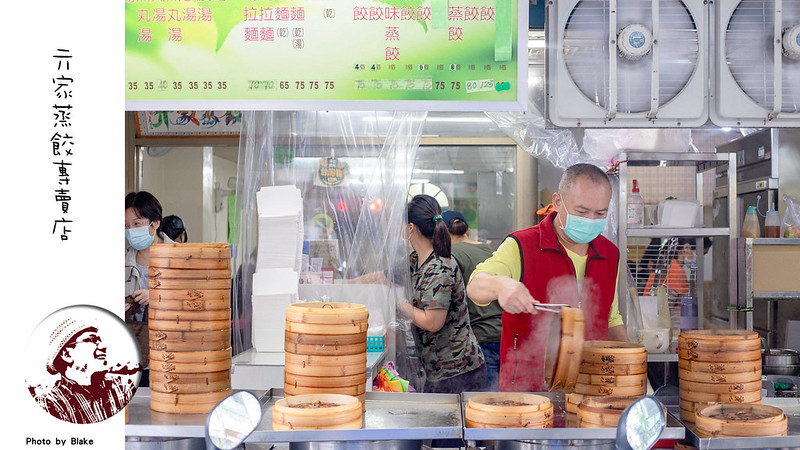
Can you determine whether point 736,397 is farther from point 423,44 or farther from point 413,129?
point 413,129

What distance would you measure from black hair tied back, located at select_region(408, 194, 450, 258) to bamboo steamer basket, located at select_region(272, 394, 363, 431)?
189cm

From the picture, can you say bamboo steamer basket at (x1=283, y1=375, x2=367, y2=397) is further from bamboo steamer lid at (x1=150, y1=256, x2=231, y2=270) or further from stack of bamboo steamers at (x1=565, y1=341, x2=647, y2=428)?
stack of bamboo steamers at (x1=565, y1=341, x2=647, y2=428)

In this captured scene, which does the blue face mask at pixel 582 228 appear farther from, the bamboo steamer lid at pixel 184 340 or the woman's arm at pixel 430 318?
the bamboo steamer lid at pixel 184 340

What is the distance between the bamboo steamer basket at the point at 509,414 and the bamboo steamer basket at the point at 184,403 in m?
0.72

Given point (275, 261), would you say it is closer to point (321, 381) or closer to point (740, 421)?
point (321, 381)

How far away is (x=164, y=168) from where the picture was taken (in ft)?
18.8

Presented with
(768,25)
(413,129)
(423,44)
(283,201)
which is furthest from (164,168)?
(768,25)

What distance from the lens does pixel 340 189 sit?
12.3ft

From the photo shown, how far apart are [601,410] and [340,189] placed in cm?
227

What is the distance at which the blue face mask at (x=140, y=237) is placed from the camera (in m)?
3.60

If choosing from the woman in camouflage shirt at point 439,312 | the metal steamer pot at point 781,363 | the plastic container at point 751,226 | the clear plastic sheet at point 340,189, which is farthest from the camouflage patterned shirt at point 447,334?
the plastic container at point 751,226

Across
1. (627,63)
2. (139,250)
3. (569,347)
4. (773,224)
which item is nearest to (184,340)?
(569,347)

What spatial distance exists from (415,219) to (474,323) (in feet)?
2.86

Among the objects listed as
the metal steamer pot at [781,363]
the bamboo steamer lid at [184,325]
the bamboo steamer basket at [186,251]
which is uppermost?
the bamboo steamer basket at [186,251]
